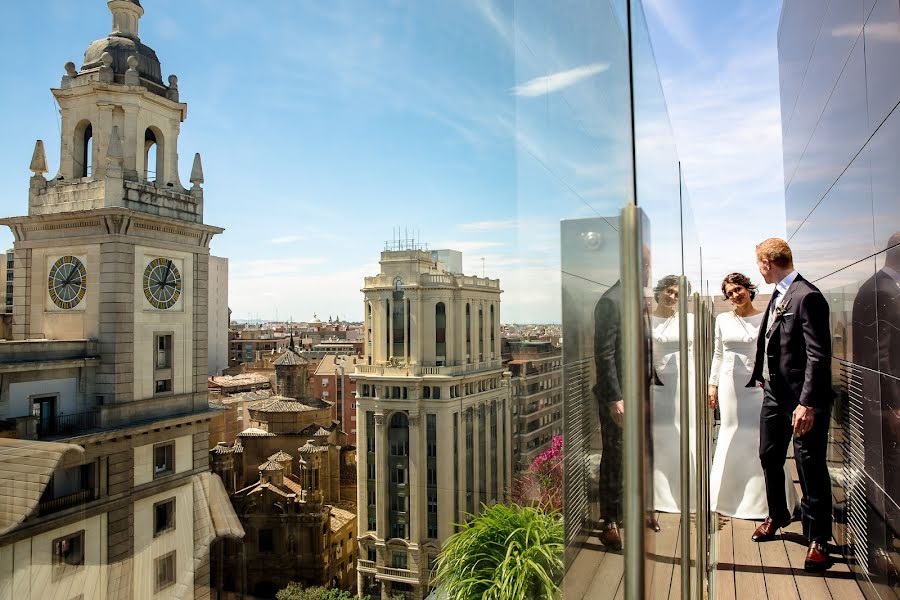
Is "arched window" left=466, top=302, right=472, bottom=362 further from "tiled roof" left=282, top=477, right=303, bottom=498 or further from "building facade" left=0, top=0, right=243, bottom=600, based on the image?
Result: "building facade" left=0, top=0, right=243, bottom=600

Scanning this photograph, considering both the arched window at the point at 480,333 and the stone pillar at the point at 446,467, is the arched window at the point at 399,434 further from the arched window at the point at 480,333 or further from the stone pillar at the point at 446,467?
the arched window at the point at 480,333

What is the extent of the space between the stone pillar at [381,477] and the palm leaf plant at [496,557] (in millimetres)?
10808

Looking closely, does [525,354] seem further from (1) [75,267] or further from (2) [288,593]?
(2) [288,593]

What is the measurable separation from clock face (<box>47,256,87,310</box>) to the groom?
6.64 feet

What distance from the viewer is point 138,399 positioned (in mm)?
1585

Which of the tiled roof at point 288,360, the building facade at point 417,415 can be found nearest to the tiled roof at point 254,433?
the building facade at point 417,415

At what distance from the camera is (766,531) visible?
2.23m

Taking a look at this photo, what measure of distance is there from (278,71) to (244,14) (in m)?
1.91

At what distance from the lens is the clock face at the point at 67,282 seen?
4.87 feet

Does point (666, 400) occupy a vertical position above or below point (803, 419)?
above

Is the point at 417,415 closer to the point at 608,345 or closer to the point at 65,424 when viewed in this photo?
the point at 65,424

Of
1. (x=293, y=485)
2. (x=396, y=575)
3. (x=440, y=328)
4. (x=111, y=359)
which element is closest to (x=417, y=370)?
(x=440, y=328)

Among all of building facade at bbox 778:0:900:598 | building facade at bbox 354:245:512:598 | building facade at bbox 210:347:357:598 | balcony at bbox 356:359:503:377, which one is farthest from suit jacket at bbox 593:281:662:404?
building facade at bbox 354:245:512:598

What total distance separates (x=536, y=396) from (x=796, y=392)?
5.10ft
